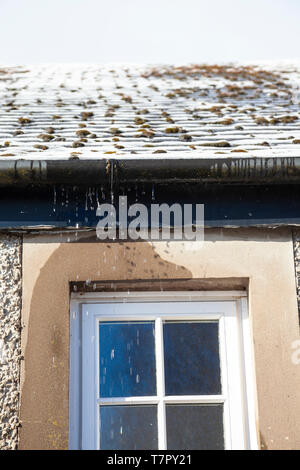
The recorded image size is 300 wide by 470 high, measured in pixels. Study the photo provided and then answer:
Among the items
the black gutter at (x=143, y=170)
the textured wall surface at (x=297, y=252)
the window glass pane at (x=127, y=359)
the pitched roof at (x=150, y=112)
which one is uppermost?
the pitched roof at (x=150, y=112)

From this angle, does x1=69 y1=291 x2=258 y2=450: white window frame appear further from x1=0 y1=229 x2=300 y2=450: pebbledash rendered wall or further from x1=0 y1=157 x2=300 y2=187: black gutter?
x1=0 y1=157 x2=300 y2=187: black gutter

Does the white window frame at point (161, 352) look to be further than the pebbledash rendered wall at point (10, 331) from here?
Yes

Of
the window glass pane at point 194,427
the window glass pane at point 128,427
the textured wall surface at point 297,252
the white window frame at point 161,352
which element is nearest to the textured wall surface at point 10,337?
the white window frame at point 161,352

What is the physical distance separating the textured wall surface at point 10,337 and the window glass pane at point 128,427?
0.49 metres

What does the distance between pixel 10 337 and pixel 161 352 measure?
83 centimetres

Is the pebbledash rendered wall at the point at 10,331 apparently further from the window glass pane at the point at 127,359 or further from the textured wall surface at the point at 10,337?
the window glass pane at the point at 127,359

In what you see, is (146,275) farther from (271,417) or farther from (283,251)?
(271,417)

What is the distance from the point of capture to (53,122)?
4.57 meters

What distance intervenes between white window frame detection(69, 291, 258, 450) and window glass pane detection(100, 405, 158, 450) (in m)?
0.04

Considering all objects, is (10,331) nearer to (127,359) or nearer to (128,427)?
(127,359)

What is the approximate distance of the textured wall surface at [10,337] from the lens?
10.1 ft

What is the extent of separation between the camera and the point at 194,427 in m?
3.25

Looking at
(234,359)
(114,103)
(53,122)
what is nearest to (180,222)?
(234,359)

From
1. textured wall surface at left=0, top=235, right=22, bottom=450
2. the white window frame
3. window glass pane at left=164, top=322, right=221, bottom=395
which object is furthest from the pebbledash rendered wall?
window glass pane at left=164, top=322, right=221, bottom=395
